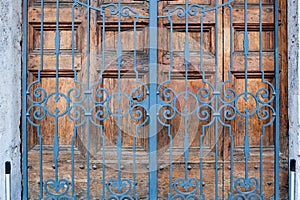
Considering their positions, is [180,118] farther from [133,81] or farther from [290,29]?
[290,29]

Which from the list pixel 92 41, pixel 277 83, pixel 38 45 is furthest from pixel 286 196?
pixel 38 45

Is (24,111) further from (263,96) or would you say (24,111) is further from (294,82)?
(294,82)

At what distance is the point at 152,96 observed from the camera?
2574 mm

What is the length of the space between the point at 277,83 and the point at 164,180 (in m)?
1.08

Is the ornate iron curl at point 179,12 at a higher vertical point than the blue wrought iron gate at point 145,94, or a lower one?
higher

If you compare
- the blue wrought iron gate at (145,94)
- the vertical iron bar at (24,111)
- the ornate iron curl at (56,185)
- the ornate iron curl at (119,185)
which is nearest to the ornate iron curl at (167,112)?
the blue wrought iron gate at (145,94)

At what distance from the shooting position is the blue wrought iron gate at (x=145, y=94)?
2771mm

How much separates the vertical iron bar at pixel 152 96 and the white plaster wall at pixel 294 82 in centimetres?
95

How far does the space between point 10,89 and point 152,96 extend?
996 millimetres

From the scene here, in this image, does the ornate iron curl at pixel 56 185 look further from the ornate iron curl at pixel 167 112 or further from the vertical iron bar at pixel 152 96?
the ornate iron curl at pixel 167 112

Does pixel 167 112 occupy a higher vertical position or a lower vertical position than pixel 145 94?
lower

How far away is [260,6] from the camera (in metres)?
2.59

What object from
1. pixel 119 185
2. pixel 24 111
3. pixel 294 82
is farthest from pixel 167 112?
pixel 24 111

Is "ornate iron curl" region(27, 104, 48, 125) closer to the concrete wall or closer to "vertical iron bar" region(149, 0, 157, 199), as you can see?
the concrete wall
